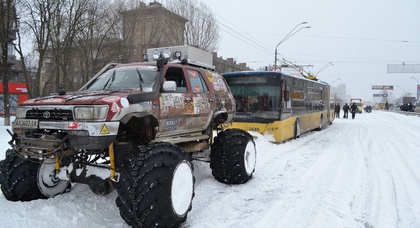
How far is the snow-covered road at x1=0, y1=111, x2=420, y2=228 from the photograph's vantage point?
13.9 ft

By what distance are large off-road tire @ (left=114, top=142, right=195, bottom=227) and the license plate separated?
1.29 metres

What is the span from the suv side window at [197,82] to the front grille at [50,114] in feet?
7.52

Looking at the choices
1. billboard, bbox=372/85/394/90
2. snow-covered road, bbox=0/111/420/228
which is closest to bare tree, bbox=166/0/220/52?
snow-covered road, bbox=0/111/420/228

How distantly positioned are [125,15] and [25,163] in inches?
996

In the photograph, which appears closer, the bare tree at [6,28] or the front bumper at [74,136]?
the front bumper at [74,136]

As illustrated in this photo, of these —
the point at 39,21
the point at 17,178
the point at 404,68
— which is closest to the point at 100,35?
the point at 39,21

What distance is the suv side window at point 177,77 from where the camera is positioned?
5402 millimetres

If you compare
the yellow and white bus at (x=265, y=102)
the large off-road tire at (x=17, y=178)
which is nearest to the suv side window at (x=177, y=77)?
the large off-road tire at (x=17, y=178)

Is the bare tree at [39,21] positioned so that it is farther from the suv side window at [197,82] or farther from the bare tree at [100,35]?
the suv side window at [197,82]

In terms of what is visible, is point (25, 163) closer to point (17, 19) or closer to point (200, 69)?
point (200, 69)

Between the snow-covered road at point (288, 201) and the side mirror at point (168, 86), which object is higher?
the side mirror at point (168, 86)

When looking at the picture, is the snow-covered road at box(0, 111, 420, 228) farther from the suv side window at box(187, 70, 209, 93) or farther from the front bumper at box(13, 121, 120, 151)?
the suv side window at box(187, 70, 209, 93)

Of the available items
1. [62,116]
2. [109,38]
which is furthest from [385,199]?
[109,38]

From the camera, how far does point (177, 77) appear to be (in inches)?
222
